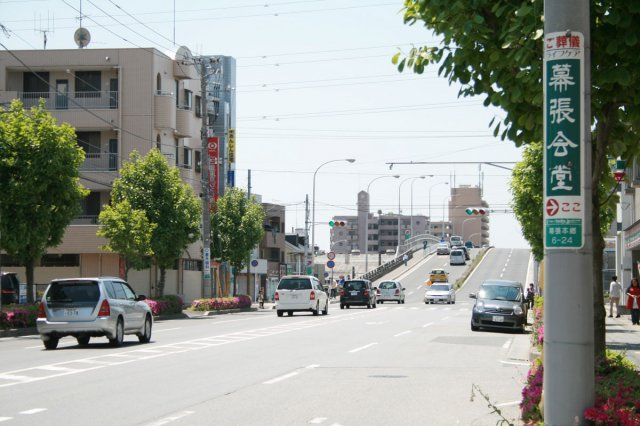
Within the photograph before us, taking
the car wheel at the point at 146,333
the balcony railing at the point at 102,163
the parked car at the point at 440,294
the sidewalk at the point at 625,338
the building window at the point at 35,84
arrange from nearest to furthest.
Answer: the sidewalk at the point at 625,338
the car wheel at the point at 146,333
the balcony railing at the point at 102,163
the building window at the point at 35,84
the parked car at the point at 440,294

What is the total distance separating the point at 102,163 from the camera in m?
56.9

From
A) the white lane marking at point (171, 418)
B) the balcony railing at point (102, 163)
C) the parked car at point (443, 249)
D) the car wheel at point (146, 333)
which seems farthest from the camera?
the parked car at point (443, 249)

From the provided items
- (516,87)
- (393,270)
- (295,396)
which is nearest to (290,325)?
(295,396)

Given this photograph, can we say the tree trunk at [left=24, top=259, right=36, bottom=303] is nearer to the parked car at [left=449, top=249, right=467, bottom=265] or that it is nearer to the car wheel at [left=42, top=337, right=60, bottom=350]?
the car wheel at [left=42, top=337, right=60, bottom=350]

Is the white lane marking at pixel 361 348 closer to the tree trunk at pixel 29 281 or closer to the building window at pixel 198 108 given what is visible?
the tree trunk at pixel 29 281

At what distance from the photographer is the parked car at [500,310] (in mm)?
29984

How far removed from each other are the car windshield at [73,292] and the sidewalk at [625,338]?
12431 mm

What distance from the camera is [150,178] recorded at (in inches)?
1841

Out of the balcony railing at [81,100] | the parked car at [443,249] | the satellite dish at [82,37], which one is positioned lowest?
the parked car at [443,249]

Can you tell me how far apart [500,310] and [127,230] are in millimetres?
19214

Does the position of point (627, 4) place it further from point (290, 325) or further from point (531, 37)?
point (290, 325)

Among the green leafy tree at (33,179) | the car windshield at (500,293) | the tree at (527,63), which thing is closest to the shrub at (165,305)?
the green leafy tree at (33,179)

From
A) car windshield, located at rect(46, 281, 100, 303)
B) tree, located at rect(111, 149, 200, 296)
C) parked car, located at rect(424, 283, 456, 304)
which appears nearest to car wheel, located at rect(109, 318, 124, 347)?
car windshield, located at rect(46, 281, 100, 303)

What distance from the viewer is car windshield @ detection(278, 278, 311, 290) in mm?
42625
